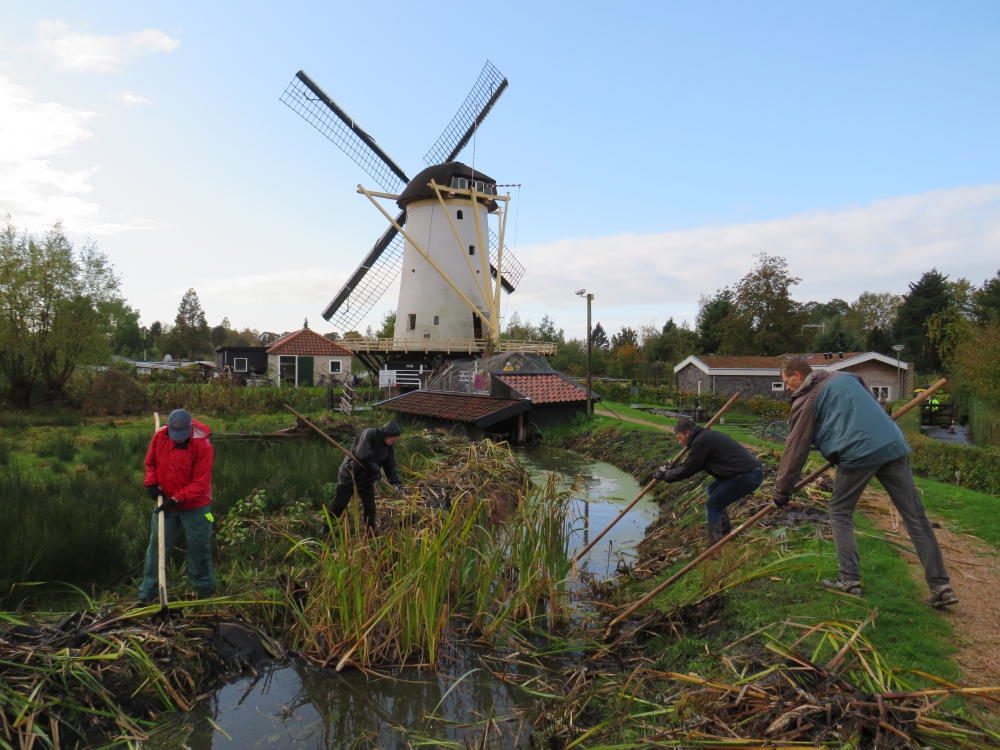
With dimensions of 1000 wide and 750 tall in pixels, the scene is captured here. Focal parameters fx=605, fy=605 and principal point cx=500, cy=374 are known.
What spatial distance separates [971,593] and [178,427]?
6.32 metres

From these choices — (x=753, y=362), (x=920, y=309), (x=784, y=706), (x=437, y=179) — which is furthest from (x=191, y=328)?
(x=784, y=706)

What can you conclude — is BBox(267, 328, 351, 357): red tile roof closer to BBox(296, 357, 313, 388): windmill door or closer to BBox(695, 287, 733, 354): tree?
BBox(296, 357, 313, 388): windmill door

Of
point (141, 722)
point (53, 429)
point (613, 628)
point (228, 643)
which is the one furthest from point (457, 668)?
point (53, 429)

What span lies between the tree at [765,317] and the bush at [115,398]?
110 feet

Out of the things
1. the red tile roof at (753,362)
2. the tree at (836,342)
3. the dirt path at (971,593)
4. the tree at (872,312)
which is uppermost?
the tree at (872,312)

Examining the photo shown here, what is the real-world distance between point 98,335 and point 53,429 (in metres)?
7.28

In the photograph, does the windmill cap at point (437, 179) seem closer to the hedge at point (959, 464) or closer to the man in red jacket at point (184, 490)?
the hedge at point (959, 464)

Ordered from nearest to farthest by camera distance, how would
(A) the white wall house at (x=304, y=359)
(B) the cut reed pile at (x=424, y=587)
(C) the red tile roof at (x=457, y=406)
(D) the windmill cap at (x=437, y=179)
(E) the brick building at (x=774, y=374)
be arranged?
(B) the cut reed pile at (x=424, y=587), (C) the red tile roof at (x=457, y=406), (D) the windmill cap at (x=437, y=179), (E) the brick building at (x=774, y=374), (A) the white wall house at (x=304, y=359)

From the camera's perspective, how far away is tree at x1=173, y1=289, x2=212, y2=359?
68188mm

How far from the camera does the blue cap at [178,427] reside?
4.98 m

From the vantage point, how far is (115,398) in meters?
19.4

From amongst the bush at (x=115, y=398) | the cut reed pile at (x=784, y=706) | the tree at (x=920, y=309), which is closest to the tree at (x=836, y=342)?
the tree at (x=920, y=309)

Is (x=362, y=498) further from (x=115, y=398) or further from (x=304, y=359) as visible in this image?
(x=304, y=359)

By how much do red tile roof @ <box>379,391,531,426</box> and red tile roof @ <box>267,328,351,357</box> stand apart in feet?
66.9
